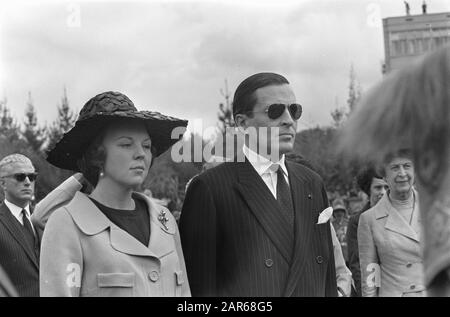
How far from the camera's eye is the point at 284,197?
3.33 metres

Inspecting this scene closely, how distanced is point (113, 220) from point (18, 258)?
6.03 feet

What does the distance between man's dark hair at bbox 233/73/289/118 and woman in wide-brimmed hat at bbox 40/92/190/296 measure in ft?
0.93

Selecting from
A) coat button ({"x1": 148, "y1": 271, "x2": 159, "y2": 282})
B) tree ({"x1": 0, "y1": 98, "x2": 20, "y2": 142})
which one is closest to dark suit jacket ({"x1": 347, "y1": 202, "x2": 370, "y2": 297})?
coat button ({"x1": 148, "y1": 271, "x2": 159, "y2": 282})

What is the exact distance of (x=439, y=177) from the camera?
171 cm

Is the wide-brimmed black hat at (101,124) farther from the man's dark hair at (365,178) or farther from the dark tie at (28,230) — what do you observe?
the man's dark hair at (365,178)

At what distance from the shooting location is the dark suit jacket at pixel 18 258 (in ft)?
14.7

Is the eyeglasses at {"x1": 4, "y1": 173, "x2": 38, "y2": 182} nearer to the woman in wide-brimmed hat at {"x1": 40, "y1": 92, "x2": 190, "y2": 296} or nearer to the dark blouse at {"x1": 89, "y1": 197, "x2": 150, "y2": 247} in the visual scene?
the woman in wide-brimmed hat at {"x1": 40, "y1": 92, "x2": 190, "y2": 296}

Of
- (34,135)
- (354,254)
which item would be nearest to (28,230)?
(354,254)

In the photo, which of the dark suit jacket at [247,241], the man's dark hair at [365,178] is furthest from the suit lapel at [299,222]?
the man's dark hair at [365,178]

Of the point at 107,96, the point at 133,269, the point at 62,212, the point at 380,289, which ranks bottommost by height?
the point at 380,289

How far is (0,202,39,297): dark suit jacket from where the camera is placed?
4488 millimetres
